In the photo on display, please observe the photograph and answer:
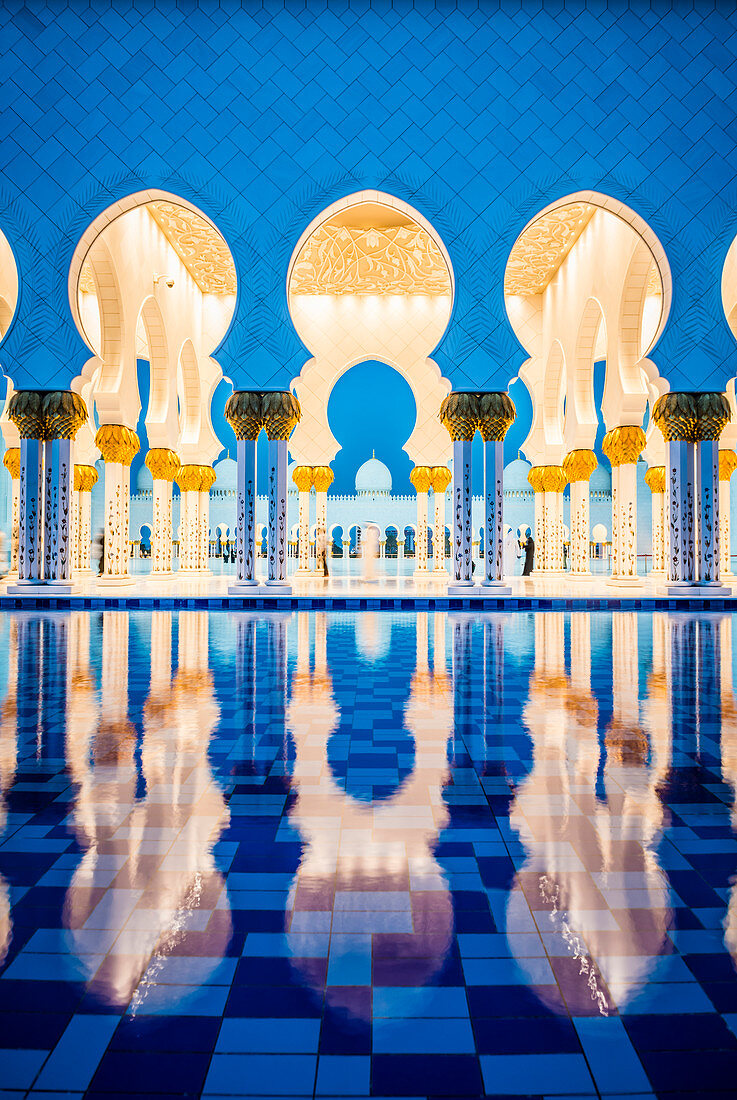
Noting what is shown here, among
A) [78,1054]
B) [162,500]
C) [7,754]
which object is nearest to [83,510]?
[162,500]

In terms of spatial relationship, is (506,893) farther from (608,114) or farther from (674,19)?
(674,19)

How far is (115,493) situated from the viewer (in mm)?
8883

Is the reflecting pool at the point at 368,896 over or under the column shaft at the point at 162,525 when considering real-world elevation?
under

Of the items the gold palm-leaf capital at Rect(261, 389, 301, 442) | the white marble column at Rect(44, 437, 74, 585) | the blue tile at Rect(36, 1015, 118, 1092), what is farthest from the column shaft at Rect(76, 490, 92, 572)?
the blue tile at Rect(36, 1015, 118, 1092)

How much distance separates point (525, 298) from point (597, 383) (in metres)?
6.13

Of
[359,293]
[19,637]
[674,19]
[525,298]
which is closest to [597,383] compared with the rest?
[525,298]

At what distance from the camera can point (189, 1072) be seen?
782 mm

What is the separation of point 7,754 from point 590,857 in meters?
1.51

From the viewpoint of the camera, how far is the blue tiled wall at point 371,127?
23.1ft

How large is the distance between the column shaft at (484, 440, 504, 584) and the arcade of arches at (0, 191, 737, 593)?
23 mm

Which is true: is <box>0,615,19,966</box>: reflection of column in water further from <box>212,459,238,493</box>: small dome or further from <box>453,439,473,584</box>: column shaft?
<box>212,459,238,493</box>: small dome

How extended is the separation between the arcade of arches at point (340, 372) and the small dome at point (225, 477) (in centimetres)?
640

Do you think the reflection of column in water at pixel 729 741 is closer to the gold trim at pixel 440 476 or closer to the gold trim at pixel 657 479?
the gold trim at pixel 657 479

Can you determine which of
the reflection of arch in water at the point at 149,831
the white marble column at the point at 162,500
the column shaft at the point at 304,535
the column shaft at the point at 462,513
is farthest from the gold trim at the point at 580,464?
the reflection of arch in water at the point at 149,831
